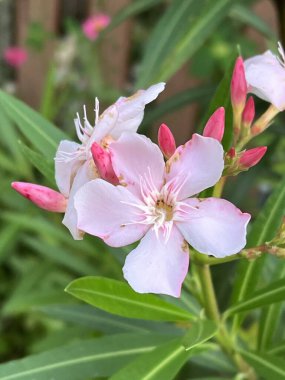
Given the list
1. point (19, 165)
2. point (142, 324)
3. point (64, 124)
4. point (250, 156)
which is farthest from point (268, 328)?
point (64, 124)

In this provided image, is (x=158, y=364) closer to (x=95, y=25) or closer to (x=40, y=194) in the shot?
(x=40, y=194)

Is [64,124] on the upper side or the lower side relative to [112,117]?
lower

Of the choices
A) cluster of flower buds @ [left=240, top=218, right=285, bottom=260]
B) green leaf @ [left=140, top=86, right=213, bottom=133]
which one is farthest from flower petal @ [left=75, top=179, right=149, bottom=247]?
green leaf @ [left=140, top=86, right=213, bottom=133]

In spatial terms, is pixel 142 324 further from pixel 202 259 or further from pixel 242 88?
pixel 242 88

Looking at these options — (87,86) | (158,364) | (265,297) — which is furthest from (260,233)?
(87,86)

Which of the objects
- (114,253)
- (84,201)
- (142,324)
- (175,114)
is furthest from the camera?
(175,114)
